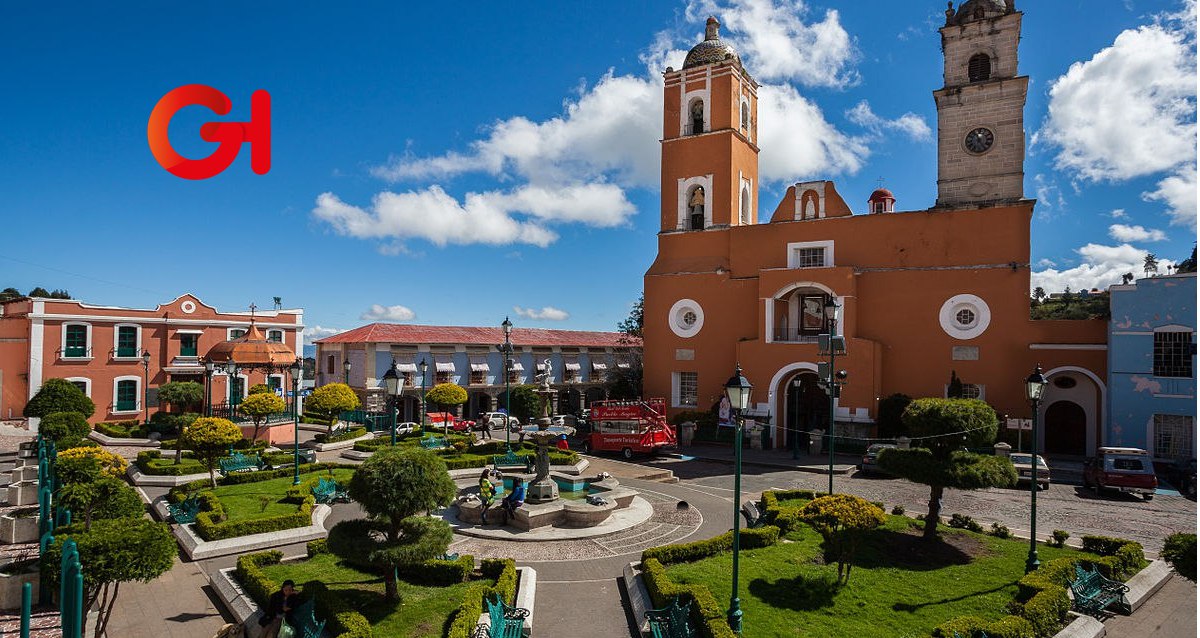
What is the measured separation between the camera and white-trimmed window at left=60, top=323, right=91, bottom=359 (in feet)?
97.7

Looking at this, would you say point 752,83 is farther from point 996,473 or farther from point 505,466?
point 996,473

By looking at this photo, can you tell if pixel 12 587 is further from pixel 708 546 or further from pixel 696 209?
pixel 696 209

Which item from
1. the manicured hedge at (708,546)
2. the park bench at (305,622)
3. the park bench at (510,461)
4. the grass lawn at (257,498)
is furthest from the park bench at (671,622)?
the park bench at (510,461)

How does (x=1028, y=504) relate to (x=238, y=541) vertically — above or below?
below

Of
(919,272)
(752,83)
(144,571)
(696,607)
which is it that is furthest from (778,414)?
(144,571)

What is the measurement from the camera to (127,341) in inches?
1245

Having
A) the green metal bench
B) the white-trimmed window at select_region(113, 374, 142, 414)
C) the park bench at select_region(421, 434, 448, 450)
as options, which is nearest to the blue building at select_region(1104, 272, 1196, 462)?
the green metal bench

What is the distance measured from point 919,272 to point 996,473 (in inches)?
661

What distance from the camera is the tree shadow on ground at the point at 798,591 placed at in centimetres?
970

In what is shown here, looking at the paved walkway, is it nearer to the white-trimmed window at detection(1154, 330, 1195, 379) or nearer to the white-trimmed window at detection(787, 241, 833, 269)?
the white-trimmed window at detection(1154, 330, 1195, 379)

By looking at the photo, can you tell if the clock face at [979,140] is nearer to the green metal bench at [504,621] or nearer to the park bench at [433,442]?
the park bench at [433,442]

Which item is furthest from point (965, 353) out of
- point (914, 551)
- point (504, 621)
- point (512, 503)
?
point (504, 621)

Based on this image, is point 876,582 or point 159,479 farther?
point 159,479

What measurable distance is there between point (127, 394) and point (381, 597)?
96.8ft
